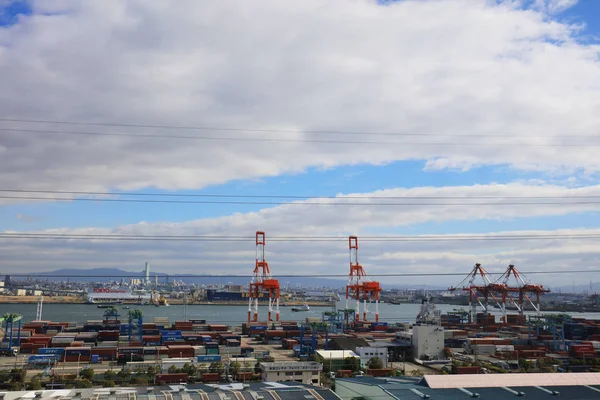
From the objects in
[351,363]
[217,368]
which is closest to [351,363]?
[351,363]

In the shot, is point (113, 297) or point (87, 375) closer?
point (87, 375)

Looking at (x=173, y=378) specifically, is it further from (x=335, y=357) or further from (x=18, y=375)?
(x=335, y=357)

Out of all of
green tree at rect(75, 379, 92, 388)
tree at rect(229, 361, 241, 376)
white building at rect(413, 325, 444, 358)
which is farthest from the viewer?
white building at rect(413, 325, 444, 358)

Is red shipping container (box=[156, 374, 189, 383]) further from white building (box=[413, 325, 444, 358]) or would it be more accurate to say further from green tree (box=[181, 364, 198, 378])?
white building (box=[413, 325, 444, 358])

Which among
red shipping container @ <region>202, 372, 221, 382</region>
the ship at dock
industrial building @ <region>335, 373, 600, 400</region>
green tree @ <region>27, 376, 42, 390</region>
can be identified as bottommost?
the ship at dock

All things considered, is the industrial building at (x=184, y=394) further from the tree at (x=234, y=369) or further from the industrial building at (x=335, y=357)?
the industrial building at (x=335, y=357)

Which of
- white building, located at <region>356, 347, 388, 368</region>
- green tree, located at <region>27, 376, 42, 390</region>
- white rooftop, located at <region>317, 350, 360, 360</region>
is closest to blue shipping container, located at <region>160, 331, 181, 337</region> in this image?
white rooftop, located at <region>317, 350, 360, 360</region>
